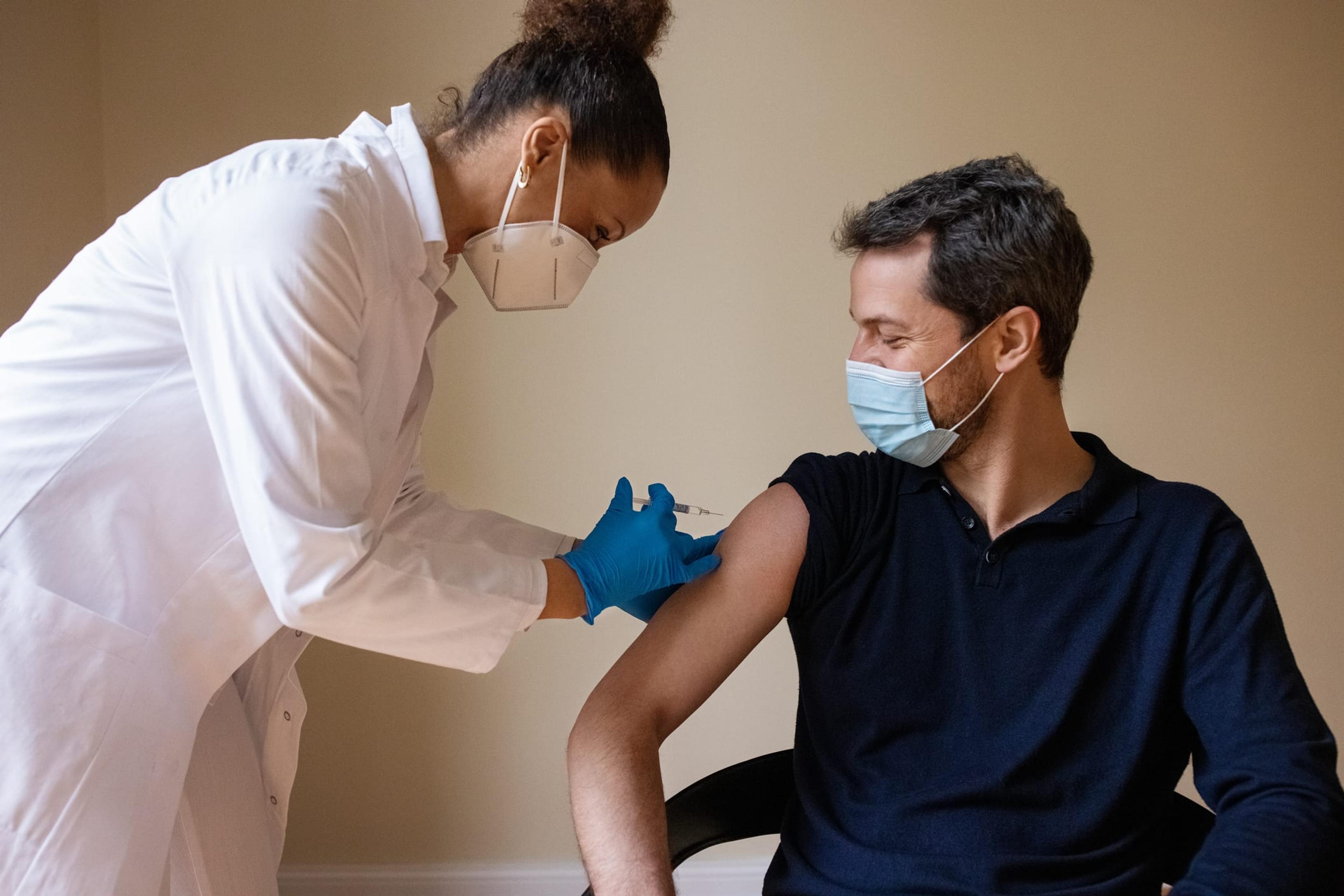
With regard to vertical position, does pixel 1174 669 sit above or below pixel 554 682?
above

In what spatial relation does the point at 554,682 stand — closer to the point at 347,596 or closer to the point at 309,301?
the point at 347,596

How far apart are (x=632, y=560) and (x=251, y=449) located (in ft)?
1.72

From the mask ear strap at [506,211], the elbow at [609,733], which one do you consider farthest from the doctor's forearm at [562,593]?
the mask ear strap at [506,211]

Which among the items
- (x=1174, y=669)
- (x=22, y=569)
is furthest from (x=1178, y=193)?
(x=22, y=569)

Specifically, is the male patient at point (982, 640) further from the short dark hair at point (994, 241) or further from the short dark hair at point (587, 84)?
the short dark hair at point (587, 84)

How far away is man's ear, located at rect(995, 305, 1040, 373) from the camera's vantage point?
142 cm

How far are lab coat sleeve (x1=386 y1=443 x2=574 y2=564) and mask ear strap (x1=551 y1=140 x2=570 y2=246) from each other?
0.36 meters

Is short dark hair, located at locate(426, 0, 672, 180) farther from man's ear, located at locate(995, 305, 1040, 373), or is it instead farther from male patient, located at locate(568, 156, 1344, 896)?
man's ear, located at locate(995, 305, 1040, 373)

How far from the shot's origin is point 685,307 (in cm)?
248

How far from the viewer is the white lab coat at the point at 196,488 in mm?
1064

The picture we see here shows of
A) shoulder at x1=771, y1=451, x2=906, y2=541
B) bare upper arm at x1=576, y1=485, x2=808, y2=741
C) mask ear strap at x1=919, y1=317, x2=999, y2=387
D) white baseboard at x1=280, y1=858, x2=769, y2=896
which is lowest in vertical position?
white baseboard at x1=280, y1=858, x2=769, y2=896

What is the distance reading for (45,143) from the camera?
2191mm

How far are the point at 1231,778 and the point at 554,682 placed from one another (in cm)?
162

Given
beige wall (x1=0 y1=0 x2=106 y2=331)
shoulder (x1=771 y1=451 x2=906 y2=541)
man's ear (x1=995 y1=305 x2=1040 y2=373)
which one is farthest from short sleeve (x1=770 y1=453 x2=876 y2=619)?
beige wall (x1=0 y1=0 x2=106 y2=331)
